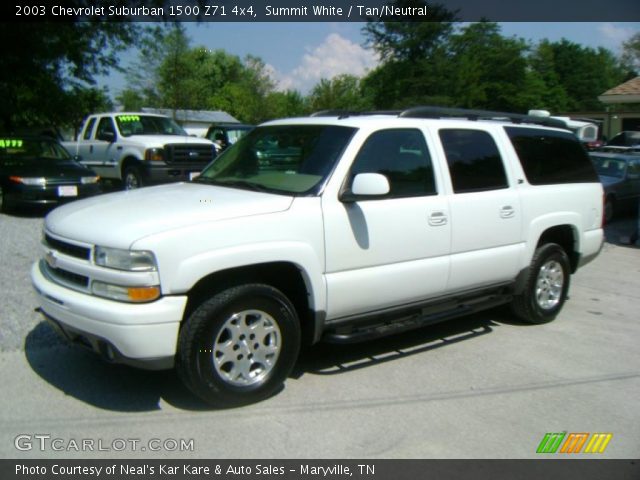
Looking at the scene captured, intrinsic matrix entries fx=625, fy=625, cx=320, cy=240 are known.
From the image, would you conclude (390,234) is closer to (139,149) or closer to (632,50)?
(139,149)

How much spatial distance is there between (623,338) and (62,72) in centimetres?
1551

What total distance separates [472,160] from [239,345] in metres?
2.66

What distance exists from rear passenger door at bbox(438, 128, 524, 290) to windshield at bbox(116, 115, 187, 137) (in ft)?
31.2

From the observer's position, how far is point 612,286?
324 inches

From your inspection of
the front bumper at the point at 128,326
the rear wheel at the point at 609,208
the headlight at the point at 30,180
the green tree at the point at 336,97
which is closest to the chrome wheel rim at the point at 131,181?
the headlight at the point at 30,180

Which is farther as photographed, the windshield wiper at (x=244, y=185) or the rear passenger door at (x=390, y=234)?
the windshield wiper at (x=244, y=185)

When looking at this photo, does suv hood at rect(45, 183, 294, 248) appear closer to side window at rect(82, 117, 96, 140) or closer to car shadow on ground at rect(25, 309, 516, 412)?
car shadow on ground at rect(25, 309, 516, 412)

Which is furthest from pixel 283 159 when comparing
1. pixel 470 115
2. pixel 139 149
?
pixel 139 149

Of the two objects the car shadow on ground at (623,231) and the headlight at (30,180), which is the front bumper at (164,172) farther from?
the car shadow on ground at (623,231)

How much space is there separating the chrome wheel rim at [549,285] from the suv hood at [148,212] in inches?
122

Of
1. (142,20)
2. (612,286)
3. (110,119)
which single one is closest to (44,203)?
(110,119)

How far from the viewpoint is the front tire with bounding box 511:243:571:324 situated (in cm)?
600

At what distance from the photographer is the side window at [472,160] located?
5.23m
